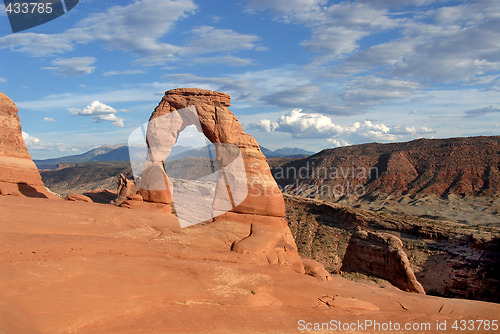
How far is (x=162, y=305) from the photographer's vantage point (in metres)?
9.76

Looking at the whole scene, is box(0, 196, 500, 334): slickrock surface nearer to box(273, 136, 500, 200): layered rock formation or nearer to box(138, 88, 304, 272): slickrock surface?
box(138, 88, 304, 272): slickrock surface

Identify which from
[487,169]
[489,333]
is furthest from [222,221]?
[487,169]

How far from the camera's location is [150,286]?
10.5m

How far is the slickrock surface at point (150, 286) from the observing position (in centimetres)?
852

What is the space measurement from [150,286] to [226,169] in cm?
984

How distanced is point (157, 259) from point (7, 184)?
20059 mm

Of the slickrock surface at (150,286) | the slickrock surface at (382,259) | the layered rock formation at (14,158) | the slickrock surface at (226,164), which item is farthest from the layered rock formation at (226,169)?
the layered rock formation at (14,158)

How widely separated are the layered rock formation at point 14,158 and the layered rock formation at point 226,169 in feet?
43.9

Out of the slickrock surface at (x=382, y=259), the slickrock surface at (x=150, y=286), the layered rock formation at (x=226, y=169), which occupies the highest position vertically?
the layered rock formation at (x=226, y=169)

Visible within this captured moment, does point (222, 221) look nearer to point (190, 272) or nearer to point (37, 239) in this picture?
point (190, 272)

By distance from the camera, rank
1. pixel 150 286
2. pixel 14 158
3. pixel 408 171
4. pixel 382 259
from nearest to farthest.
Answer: pixel 150 286, pixel 382 259, pixel 14 158, pixel 408 171

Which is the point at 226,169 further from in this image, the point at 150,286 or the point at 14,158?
the point at 14,158

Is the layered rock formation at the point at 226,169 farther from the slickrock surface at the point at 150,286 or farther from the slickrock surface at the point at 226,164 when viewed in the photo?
the slickrock surface at the point at 150,286

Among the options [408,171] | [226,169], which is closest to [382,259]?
[226,169]
